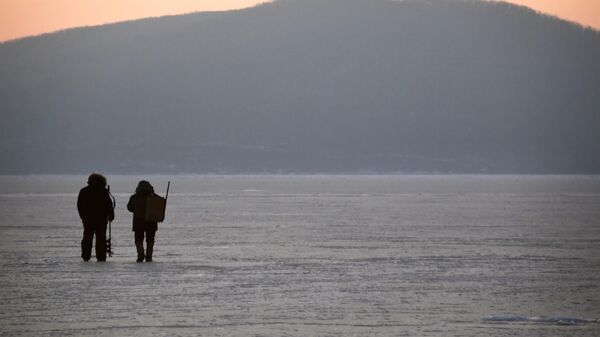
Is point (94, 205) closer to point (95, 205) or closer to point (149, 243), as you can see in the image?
point (95, 205)

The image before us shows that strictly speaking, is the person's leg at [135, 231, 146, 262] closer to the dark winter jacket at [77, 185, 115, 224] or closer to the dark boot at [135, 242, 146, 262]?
the dark boot at [135, 242, 146, 262]

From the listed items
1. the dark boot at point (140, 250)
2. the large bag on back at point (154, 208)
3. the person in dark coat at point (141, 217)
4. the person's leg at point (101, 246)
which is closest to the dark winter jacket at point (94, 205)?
the person's leg at point (101, 246)

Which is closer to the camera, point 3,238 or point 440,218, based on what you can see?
point 3,238

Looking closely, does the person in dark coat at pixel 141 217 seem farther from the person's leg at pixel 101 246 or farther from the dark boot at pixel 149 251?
the person's leg at pixel 101 246

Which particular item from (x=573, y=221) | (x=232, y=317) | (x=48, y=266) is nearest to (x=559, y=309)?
(x=232, y=317)

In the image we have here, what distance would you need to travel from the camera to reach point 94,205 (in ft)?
73.5

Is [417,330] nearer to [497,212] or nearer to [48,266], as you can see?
[48,266]

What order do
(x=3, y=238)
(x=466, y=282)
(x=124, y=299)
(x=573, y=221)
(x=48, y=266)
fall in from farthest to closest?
(x=573, y=221)
(x=3, y=238)
(x=48, y=266)
(x=466, y=282)
(x=124, y=299)

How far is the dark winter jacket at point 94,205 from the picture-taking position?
2234 cm

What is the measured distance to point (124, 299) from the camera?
16828mm

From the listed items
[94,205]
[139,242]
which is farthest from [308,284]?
[94,205]

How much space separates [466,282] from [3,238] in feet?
46.8

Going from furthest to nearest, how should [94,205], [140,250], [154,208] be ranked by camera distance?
[140,250]
[94,205]
[154,208]

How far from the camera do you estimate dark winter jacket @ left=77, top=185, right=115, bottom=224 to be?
2234 cm
